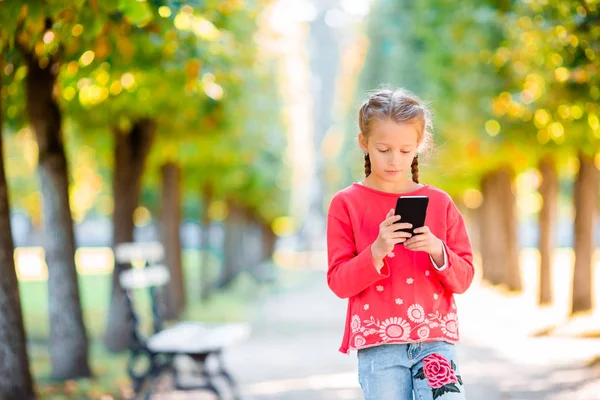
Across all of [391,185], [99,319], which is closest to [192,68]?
[391,185]

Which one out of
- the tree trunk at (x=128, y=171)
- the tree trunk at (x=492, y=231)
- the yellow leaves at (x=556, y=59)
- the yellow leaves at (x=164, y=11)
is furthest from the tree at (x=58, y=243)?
the tree trunk at (x=492, y=231)

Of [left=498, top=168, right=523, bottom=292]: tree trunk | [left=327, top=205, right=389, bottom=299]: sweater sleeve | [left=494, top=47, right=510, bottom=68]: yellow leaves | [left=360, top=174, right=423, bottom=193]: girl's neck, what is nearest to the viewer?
[left=327, top=205, right=389, bottom=299]: sweater sleeve

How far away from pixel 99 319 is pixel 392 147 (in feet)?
55.0

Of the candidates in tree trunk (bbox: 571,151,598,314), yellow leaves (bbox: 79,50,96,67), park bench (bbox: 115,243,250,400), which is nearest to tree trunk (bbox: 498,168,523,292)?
tree trunk (bbox: 571,151,598,314)

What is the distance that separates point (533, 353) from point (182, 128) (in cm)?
620

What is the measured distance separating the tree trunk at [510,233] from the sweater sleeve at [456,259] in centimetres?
1867

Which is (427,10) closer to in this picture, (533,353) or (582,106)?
(582,106)

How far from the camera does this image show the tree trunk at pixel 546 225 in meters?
17.8

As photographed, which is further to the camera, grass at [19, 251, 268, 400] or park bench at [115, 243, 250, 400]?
grass at [19, 251, 268, 400]

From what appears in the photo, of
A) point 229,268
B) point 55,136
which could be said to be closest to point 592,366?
point 55,136

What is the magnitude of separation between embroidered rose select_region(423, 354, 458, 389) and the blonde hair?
0.85 metres

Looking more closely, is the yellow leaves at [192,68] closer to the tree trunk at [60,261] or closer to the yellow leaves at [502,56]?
the tree trunk at [60,261]

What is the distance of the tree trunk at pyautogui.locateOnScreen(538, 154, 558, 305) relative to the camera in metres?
17.8

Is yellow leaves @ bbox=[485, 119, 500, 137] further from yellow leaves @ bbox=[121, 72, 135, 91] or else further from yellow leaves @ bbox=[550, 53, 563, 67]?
yellow leaves @ bbox=[121, 72, 135, 91]
